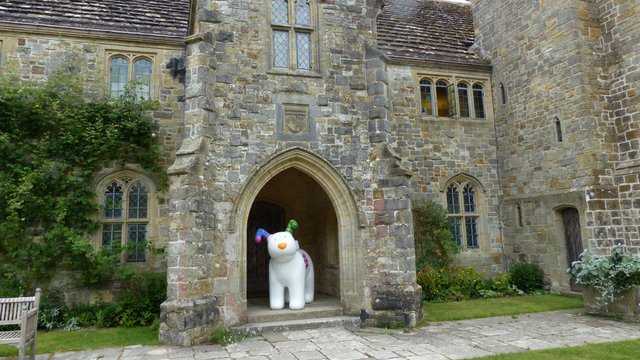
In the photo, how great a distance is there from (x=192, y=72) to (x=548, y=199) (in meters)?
9.65

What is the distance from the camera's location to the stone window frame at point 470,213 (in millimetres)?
13602

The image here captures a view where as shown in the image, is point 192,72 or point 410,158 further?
point 410,158

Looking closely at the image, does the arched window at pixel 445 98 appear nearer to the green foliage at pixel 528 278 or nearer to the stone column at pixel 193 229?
the green foliage at pixel 528 278

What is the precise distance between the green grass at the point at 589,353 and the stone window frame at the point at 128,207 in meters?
8.23

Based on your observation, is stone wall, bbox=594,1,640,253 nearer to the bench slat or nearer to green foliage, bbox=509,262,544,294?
green foliage, bbox=509,262,544,294

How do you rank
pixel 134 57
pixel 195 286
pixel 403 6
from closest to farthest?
pixel 195 286
pixel 134 57
pixel 403 6

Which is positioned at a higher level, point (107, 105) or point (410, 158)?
point (107, 105)

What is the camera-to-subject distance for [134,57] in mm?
11648

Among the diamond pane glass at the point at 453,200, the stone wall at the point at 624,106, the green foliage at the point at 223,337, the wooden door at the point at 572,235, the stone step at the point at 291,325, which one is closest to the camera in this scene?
the green foliage at the point at 223,337

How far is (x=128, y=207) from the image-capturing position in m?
11.1

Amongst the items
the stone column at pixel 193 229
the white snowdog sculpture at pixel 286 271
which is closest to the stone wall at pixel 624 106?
the white snowdog sculpture at pixel 286 271

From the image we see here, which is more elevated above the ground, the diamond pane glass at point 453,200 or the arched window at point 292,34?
the arched window at point 292,34

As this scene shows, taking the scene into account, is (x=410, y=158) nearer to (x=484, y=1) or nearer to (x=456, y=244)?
(x=456, y=244)

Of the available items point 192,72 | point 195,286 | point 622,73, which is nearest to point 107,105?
point 192,72
